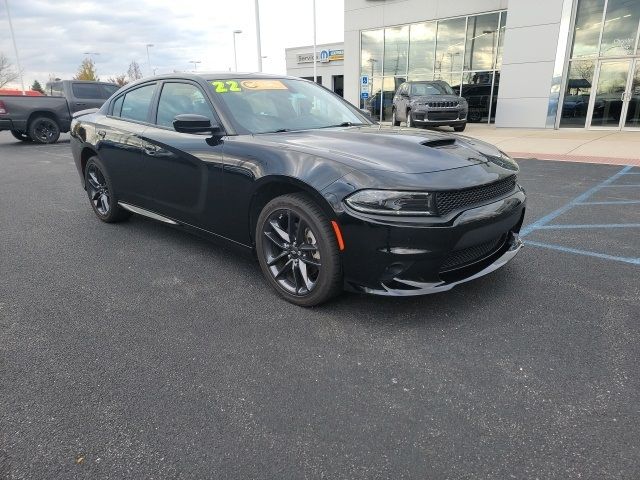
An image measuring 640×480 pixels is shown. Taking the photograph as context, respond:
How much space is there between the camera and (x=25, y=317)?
3076 millimetres

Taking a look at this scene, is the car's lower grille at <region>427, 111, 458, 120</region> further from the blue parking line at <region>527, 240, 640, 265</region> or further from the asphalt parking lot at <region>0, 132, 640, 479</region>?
the asphalt parking lot at <region>0, 132, 640, 479</region>

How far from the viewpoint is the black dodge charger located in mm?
2627

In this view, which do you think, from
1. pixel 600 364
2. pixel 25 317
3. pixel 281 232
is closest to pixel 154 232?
pixel 25 317

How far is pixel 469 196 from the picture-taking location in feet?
9.03

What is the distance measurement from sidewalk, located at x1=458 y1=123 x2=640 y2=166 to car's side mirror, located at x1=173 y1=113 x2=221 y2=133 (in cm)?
875

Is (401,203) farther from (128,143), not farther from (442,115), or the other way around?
(442,115)

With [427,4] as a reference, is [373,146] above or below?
below

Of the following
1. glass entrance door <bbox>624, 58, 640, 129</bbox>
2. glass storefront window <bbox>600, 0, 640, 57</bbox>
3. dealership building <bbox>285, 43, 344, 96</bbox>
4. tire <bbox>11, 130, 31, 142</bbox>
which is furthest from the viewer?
dealership building <bbox>285, 43, 344, 96</bbox>

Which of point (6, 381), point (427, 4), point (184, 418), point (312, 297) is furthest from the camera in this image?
point (427, 4)

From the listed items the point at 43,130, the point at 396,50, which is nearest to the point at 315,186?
the point at 43,130

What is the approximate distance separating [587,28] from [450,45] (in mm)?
5730

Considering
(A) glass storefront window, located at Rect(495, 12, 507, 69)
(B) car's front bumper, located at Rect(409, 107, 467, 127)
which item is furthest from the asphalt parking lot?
(A) glass storefront window, located at Rect(495, 12, 507, 69)

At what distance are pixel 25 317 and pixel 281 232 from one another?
5.95 ft

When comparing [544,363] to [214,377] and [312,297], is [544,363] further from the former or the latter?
[214,377]
